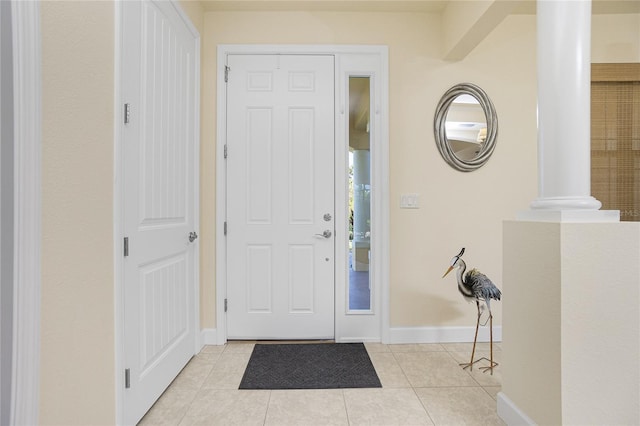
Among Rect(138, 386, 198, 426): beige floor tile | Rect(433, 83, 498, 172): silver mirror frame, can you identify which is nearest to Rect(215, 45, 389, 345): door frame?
Rect(433, 83, 498, 172): silver mirror frame

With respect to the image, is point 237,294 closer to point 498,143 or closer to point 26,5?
point 26,5

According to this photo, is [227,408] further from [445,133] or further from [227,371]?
[445,133]

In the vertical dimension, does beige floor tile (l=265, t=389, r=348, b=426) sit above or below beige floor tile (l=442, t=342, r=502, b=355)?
below

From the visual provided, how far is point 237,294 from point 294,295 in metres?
0.48

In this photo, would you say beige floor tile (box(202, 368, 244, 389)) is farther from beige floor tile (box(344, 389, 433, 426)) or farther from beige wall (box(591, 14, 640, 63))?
beige wall (box(591, 14, 640, 63))

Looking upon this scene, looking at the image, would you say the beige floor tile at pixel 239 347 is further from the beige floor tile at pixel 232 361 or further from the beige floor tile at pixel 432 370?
the beige floor tile at pixel 432 370

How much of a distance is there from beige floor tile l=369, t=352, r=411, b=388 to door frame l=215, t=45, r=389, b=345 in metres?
0.26

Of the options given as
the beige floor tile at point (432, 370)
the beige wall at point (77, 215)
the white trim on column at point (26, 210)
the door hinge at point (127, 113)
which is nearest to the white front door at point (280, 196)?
the beige floor tile at point (432, 370)

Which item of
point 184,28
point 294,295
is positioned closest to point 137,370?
point 294,295

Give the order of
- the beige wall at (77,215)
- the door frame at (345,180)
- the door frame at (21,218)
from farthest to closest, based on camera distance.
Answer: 1. the door frame at (345,180)
2. the beige wall at (77,215)
3. the door frame at (21,218)

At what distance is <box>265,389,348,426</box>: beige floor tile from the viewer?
174cm

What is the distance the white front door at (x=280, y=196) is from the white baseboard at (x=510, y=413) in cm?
132

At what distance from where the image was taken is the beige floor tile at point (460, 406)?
1741 mm

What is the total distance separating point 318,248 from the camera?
275 cm
